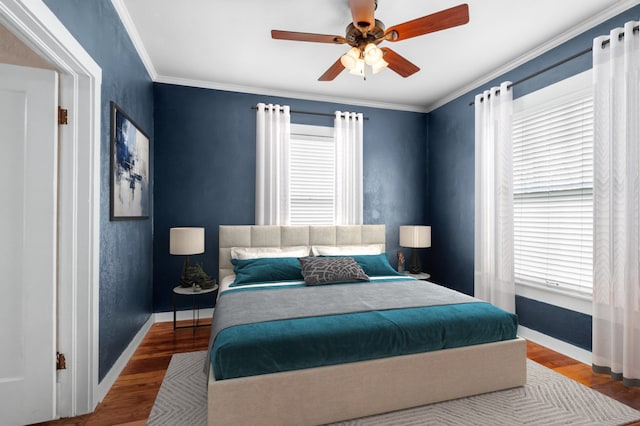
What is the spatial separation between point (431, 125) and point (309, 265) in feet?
10.0

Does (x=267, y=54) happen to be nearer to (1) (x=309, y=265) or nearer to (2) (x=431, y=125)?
(1) (x=309, y=265)

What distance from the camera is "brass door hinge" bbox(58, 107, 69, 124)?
195cm

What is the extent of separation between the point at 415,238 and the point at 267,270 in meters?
2.02

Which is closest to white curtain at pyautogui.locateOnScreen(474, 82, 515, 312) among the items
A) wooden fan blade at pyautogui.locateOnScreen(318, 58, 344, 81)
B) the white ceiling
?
the white ceiling

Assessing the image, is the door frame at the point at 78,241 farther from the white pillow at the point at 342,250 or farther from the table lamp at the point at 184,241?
the white pillow at the point at 342,250

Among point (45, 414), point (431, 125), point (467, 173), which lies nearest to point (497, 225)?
point (467, 173)

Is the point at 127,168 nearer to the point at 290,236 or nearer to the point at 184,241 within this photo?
the point at 184,241

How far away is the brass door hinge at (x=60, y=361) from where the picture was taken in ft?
6.41

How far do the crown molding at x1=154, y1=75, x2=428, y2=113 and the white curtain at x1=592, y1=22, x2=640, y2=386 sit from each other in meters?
2.44

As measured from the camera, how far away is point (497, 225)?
3.51 metres

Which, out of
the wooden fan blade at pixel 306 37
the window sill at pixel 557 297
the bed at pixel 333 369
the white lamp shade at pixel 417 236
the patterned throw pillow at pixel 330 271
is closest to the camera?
the bed at pixel 333 369

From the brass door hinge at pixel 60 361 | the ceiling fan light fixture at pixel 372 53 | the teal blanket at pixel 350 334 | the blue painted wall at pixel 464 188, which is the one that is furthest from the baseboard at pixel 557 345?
the brass door hinge at pixel 60 361

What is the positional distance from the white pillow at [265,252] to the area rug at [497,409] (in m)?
1.42

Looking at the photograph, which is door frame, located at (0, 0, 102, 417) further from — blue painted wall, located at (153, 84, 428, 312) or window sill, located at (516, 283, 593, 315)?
window sill, located at (516, 283, 593, 315)
